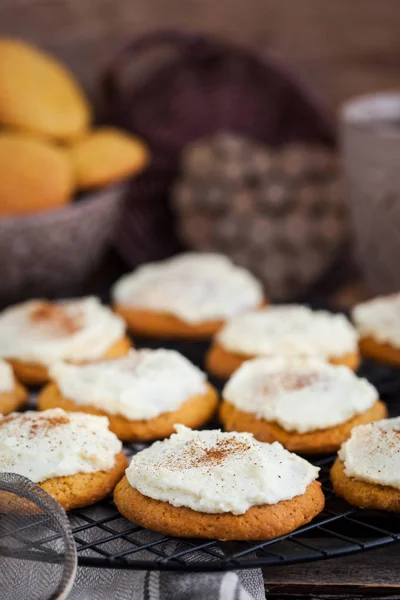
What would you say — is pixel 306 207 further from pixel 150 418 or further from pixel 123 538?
pixel 123 538

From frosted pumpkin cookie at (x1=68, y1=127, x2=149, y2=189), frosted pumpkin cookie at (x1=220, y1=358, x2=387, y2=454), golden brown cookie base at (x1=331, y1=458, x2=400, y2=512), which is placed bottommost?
frosted pumpkin cookie at (x1=220, y1=358, x2=387, y2=454)

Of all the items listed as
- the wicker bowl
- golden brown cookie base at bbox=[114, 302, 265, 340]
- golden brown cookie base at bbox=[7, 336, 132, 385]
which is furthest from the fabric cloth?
the wicker bowl

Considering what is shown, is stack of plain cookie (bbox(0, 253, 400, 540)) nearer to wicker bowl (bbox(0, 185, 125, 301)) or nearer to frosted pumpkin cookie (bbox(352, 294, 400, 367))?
frosted pumpkin cookie (bbox(352, 294, 400, 367))

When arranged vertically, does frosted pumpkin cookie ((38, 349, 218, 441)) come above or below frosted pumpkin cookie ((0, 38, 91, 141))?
below

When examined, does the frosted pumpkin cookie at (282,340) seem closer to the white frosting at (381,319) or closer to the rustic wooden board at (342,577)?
the white frosting at (381,319)

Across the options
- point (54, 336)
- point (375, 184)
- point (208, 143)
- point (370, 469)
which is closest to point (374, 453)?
point (370, 469)
